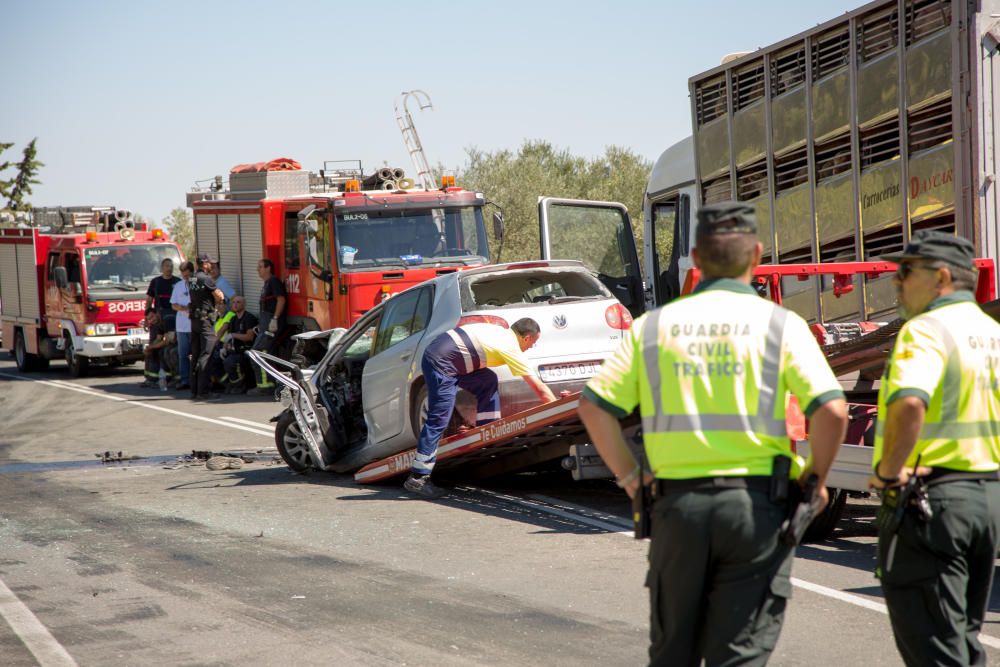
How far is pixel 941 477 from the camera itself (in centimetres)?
399

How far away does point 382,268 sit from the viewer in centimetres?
1623

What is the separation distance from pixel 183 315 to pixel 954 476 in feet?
51.7

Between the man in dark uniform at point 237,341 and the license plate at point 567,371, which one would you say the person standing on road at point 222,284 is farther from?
the license plate at point 567,371

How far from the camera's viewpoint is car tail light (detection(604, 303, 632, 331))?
32.1 ft

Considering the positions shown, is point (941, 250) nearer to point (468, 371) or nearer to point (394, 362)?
point (468, 371)

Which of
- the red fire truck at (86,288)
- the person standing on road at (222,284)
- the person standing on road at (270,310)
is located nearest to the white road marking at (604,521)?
the person standing on road at (270,310)

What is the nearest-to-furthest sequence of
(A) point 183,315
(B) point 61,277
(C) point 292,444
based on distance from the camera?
(C) point 292,444 → (A) point 183,315 → (B) point 61,277

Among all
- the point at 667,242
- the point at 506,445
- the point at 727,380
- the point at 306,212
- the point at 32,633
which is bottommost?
the point at 32,633

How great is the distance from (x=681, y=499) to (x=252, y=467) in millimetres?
8612

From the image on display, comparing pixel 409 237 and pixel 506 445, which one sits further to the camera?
pixel 409 237

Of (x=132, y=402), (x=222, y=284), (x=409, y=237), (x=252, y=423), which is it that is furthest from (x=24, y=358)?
(x=409, y=237)

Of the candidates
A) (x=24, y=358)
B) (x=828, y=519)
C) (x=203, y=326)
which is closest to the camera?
(x=828, y=519)

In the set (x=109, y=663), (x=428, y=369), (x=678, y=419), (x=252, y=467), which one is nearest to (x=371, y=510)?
(x=428, y=369)

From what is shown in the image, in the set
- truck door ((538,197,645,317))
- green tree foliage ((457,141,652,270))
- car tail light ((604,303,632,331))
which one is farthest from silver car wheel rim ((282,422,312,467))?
green tree foliage ((457,141,652,270))
